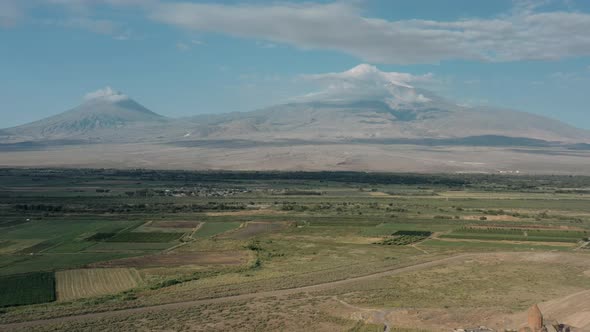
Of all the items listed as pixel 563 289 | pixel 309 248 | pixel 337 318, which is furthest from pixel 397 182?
pixel 337 318

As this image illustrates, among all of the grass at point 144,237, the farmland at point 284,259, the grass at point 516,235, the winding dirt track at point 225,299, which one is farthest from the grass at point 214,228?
the grass at point 516,235

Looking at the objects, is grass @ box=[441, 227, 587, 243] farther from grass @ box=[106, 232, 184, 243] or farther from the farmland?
grass @ box=[106, 232, 184, 243]

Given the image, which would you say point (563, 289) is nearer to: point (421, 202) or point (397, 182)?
point (421, 202)

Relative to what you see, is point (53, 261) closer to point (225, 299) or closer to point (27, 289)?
point (27, 289)

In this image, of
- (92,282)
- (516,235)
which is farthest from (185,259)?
(516,235)

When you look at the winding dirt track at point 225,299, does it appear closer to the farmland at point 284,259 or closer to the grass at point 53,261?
the farmland at point 284,259
